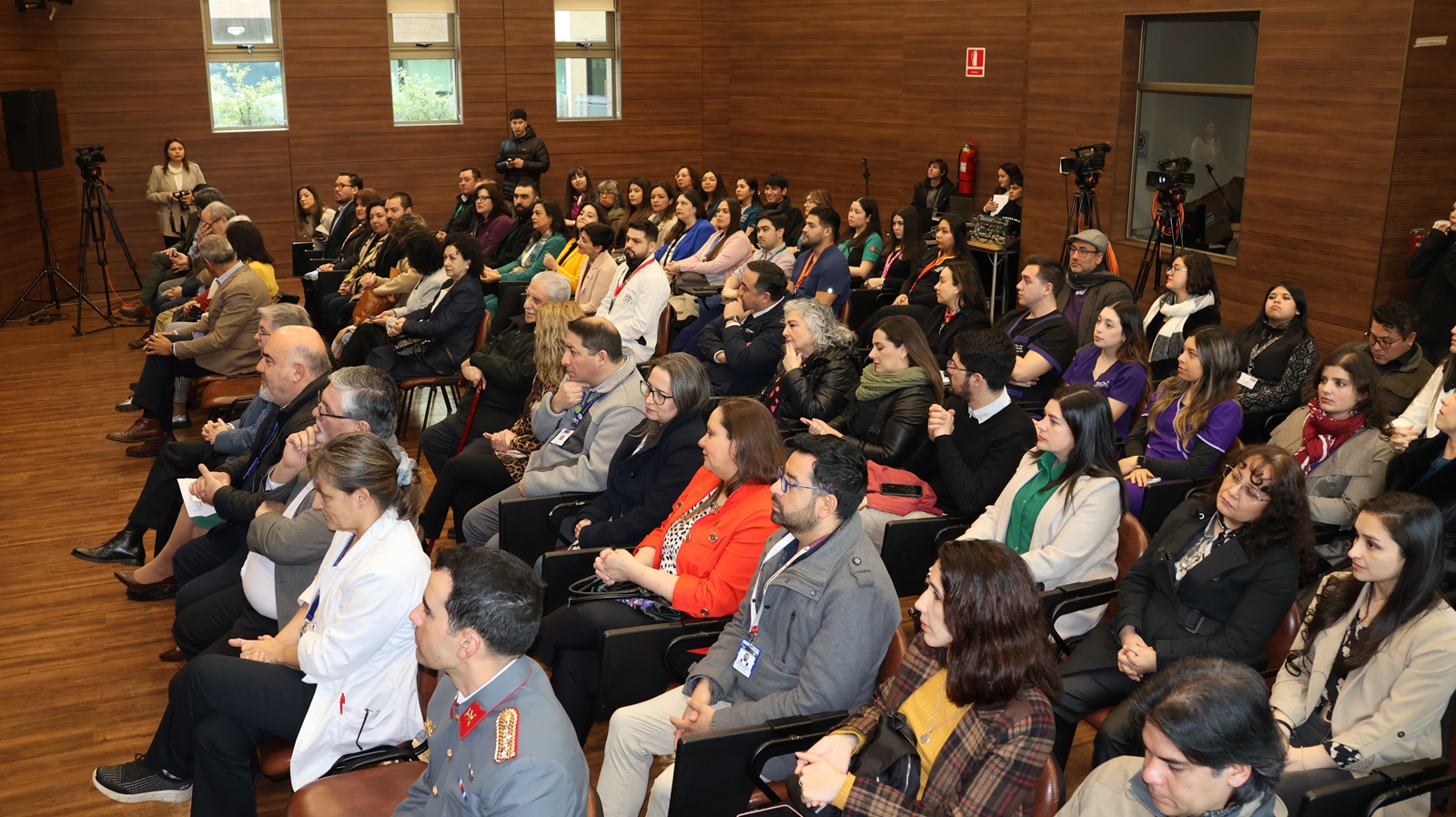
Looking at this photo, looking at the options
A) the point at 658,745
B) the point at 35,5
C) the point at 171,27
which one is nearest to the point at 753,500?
the point at 658,745

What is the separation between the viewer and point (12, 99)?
29.3 feet

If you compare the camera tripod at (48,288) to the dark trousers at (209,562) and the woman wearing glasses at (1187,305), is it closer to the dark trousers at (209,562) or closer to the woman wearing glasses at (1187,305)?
the dark trousers at (209,562)

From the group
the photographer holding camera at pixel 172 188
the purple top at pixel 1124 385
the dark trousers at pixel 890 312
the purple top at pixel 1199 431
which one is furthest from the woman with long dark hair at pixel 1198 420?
the photographer holding camera at pixel 172 188

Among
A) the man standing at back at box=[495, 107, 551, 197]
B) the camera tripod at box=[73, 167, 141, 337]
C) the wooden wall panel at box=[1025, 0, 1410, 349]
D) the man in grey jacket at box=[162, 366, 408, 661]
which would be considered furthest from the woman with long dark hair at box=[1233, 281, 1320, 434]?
the camera tripod at box=[73, 167, 141, 337]

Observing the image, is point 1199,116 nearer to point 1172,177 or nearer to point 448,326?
point 1172,177

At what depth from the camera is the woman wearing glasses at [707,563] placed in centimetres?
312

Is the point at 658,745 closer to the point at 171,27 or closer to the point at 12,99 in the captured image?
the point at 12,99

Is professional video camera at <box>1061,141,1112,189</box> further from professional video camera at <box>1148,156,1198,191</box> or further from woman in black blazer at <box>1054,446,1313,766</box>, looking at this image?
woman in black blazer at <box>1054,446,1313,766</box>

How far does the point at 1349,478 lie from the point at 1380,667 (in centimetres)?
146

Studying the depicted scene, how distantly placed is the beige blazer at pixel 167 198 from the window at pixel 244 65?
0.75 meters

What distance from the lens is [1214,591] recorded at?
2.98 meters

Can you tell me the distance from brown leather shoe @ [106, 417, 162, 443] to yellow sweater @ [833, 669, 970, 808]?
17.0 ft

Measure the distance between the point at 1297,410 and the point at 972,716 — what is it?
2649 mm

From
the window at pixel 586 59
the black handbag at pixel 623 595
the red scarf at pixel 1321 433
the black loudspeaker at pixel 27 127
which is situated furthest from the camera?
the window at pixel 586 59
